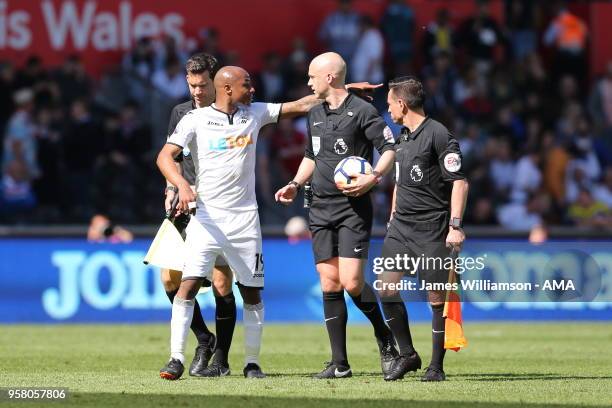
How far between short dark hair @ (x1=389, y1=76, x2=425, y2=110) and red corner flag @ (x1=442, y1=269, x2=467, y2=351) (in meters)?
1.39

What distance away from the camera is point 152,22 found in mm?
23906

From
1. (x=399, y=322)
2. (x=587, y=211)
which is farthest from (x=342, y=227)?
(x=587, y=211)

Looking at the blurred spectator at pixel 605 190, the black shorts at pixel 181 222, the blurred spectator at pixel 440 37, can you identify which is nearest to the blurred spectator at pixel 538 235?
the blurred spectator at pixel 605 190

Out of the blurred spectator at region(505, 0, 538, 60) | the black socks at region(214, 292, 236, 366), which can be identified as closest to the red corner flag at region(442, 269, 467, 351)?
the black socks at region(214, 292, 236, 366)

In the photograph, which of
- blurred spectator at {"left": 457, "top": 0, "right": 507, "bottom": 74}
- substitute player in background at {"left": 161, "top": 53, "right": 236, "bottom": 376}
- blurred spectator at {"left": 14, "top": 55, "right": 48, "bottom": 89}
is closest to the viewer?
substitute player in background at {"left": 161, "top": 53, "right": 236, "bottom": 376}

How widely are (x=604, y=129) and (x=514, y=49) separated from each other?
8.91 feet

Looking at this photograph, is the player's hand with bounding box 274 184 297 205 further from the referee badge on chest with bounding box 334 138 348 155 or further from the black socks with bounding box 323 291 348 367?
the black socks with bounding box 323 291 348 367

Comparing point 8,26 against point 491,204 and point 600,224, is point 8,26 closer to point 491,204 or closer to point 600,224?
point 491,204

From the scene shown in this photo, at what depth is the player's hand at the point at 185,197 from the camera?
10289mm

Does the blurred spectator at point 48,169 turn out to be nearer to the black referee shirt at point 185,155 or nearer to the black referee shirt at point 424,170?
the black referee shirt at point 185,155

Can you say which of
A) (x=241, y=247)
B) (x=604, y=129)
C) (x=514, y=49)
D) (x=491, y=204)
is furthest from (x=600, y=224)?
(x=241, y=247)

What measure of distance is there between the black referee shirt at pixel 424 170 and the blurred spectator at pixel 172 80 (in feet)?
37.0

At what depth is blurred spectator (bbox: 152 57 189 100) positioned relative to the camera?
21.8 metres

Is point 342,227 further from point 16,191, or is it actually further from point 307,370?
point 16,191
